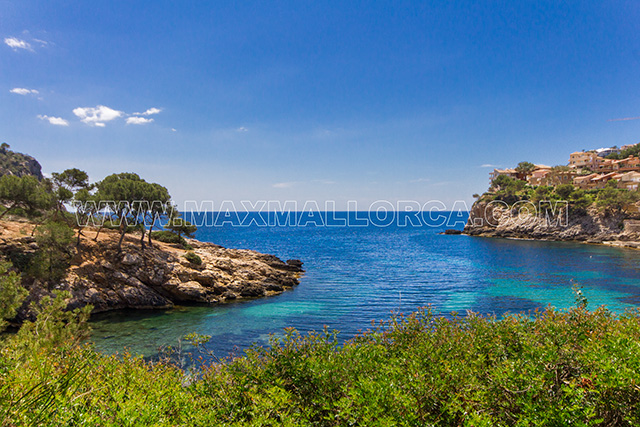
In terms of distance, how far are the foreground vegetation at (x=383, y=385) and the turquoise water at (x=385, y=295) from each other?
30.5 ft

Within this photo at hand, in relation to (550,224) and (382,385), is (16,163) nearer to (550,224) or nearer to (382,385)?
(382,385)

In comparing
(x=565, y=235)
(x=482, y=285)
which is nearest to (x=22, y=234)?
(x=482, y=285)

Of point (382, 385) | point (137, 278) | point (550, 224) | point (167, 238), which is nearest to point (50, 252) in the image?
point (137, 278)

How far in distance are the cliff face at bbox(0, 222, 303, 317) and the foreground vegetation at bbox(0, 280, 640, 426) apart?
21727 mm

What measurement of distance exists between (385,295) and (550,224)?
65.7 meters

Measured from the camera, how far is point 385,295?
3122cm

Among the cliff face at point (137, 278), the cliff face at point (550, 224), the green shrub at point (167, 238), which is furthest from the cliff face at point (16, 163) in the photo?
the cliff face at point (550, 224)

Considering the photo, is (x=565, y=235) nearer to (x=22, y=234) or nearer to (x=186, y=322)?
(x=186, y=322)

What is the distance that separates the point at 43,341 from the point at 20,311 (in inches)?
723

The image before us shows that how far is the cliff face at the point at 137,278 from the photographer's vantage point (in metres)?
24.6

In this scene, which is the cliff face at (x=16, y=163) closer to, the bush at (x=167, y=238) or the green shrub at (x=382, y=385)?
the bush at (x=167, y=238)

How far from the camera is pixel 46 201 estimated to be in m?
26.5

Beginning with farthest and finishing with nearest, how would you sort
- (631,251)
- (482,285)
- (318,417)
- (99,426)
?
(631,251) → (482,285) → (318,417) → (99,426)

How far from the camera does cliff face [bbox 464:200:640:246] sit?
65750mm
